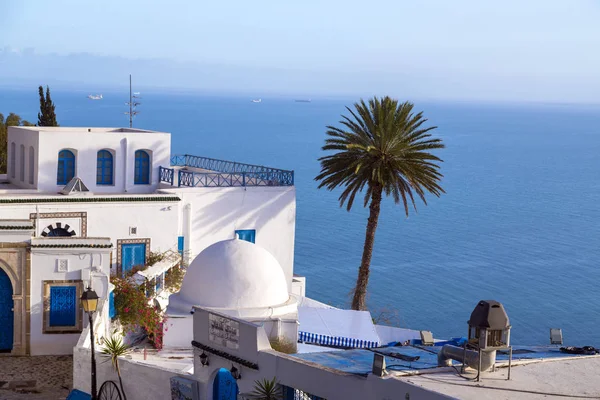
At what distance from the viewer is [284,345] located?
73.6 feet

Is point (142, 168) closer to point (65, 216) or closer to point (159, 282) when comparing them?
point (65, 216)

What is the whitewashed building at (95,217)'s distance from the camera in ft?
79.2

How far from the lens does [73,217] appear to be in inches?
1143

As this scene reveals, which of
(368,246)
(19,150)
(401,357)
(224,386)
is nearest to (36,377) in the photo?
(224,386)

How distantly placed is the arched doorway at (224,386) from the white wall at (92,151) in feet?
49.7

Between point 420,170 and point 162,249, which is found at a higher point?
A: point 420,170

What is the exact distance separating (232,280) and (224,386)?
4.00 meters

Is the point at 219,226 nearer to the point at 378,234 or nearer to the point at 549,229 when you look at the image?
the point at 378,234

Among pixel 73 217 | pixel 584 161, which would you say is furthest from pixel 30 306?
pixel 584 161

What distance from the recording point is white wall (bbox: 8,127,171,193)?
1267 inches

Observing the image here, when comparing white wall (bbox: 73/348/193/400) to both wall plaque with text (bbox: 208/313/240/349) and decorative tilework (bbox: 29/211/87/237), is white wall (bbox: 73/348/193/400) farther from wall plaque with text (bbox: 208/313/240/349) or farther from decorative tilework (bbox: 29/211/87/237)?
decorative tilework (bbox: 29/211/87/237)

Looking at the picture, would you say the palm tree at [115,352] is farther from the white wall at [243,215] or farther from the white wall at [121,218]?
the white wall at [243,215]

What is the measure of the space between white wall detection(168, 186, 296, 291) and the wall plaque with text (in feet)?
43.6

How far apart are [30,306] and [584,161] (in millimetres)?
143782
